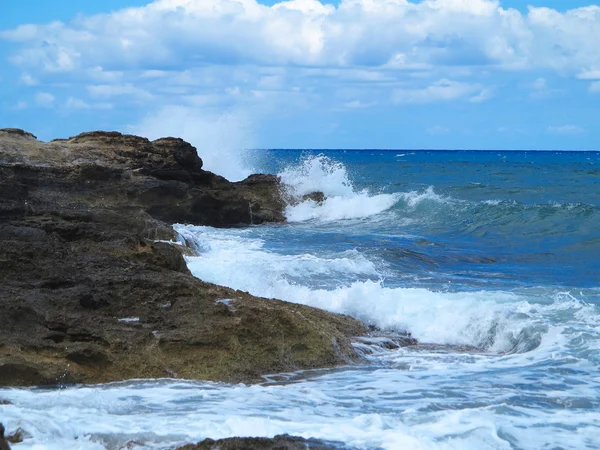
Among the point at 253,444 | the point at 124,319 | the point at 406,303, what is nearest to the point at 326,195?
the point at 406,303

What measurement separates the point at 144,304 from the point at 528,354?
353cm

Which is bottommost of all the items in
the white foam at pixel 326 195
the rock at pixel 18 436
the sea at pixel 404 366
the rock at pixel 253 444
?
the sea at pixel 404 366

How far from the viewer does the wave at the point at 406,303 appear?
28.3 ft

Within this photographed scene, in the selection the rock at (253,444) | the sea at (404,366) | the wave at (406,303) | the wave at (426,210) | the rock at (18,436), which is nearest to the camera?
the rock at (253,444)

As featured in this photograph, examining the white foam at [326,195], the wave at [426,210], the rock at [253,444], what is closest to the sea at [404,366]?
the rock at [253,444]

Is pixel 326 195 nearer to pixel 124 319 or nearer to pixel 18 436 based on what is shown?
pixel 124 319

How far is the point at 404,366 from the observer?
7105 millimetres

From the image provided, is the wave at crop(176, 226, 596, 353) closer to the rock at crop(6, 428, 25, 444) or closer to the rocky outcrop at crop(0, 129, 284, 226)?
the rocky outcrop at crop(0, 129, 284, 226)

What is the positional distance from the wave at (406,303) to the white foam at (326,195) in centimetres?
1097

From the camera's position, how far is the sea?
4.93 meters

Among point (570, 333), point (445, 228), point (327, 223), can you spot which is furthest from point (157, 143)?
point (570, 333)

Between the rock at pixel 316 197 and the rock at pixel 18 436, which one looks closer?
the rock at pixel 18 436

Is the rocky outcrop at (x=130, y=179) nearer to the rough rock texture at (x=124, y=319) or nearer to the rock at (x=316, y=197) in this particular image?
the rock at (x=316, y=197)

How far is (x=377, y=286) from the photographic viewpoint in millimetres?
10062
